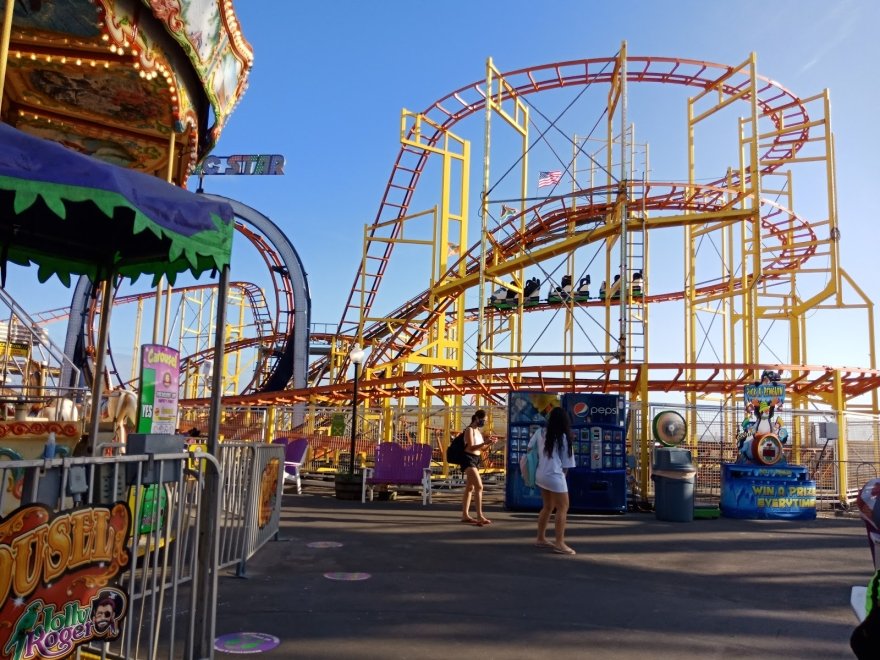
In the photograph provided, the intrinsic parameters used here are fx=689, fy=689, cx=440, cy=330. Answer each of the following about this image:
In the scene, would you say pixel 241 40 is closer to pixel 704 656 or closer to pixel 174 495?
pixel 174 495

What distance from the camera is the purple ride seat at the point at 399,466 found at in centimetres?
1232

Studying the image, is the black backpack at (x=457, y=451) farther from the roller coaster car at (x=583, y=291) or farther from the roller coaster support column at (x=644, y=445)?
the roller coaster car at (x=583, y=291)

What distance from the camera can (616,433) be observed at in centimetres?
1188

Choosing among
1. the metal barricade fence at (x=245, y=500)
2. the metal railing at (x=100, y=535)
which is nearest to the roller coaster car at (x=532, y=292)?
the metal barricade fence at (x=245, y=500)

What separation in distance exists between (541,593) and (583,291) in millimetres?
22569

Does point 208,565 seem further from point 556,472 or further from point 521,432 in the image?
point 521,432

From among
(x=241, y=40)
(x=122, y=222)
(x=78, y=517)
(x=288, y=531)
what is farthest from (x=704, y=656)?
(x=241, y=40)

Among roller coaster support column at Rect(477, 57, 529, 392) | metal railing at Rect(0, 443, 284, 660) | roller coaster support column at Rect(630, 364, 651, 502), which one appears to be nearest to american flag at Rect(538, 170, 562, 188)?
roller coaster support column at Rect(477, 57, 529, 392)

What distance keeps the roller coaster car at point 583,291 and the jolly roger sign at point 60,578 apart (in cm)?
2482

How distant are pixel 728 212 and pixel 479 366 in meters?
6.54

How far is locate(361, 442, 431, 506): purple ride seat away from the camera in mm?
12320

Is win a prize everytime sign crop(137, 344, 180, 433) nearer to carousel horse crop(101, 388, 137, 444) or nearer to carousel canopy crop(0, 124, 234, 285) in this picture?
carousel canopy crop(0, 124, 234, 285)

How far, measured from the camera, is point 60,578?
275 cm

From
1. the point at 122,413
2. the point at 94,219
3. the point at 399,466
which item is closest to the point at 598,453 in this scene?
the point at 399,466
